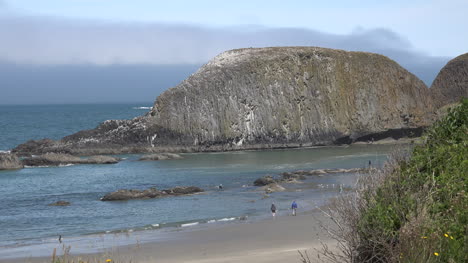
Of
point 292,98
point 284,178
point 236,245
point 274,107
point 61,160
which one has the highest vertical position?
point 292,98

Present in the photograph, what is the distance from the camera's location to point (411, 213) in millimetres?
11125

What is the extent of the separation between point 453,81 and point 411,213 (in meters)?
97.2

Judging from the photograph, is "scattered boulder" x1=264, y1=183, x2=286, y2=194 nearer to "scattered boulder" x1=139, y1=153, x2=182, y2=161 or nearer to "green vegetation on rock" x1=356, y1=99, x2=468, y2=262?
"scattered boulder" x1=139, y1=153, x2=182, y2=161

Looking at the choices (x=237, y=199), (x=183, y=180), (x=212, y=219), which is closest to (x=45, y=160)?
(x=183, y=180)

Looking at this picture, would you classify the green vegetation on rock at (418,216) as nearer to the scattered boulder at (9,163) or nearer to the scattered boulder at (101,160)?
the scattered boulder at (9,163)

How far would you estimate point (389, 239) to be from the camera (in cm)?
1130

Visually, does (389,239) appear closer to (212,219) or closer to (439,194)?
A: (439,194)

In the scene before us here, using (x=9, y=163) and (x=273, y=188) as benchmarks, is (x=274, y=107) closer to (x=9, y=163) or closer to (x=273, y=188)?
(x=9, y=163)

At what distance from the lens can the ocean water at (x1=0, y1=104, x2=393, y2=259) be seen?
31.3 meters

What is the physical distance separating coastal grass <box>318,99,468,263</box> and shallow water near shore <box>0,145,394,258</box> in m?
3.08

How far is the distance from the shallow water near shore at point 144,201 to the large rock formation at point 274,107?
9890 mm

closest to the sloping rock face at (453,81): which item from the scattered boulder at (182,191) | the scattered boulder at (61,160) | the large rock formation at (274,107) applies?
the large rock formation at (274,107)

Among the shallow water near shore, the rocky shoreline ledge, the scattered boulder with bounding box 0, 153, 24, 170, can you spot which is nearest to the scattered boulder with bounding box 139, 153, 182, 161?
the shallow water near shore

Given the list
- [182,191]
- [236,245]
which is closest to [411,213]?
[236,245]
